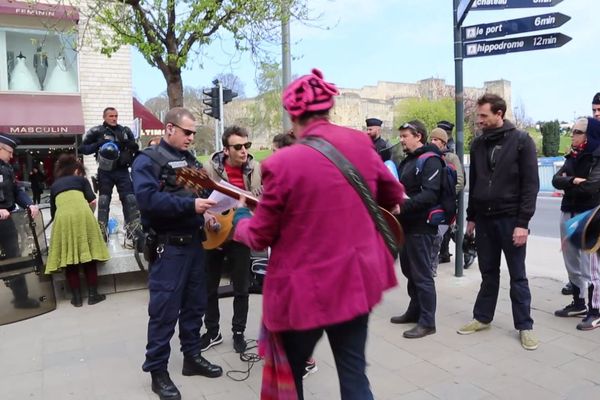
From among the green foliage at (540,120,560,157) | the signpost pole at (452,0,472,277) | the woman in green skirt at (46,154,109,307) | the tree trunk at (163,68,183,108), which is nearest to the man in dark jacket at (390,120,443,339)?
the signpost pole at (452,0,472,277)

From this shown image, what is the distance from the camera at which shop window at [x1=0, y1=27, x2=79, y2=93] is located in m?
14.3

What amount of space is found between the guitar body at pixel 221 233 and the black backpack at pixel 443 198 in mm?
1792

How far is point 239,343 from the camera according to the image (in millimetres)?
4344

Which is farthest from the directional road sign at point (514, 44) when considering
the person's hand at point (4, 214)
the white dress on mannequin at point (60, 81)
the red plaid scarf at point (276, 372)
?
the white dress on mannequin at point (60, 81)

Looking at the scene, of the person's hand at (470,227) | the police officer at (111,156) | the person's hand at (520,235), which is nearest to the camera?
the person's hand at (520,235)

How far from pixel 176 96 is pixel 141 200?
4.32 meters

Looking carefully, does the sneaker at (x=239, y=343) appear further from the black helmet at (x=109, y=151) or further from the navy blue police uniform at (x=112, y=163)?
the black helmet at (x=109, y=151)

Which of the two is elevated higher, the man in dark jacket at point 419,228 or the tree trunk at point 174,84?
the tree trunk at point 174,84

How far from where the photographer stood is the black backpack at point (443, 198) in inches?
181

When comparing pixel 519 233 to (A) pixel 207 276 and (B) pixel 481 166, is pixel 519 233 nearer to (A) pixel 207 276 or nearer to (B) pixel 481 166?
(B) pixel 481 166

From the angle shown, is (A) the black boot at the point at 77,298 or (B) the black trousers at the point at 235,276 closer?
(B) the black trousers at the point at 235,276

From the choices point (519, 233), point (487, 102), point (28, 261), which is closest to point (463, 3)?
point (487, 102)

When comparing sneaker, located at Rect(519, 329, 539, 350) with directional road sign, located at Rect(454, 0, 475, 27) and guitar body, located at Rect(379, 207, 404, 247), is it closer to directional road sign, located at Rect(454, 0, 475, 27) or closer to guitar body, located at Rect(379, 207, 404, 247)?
guitar body, located at Rect(379, 207, 404, 247)

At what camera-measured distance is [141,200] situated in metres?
3.34
